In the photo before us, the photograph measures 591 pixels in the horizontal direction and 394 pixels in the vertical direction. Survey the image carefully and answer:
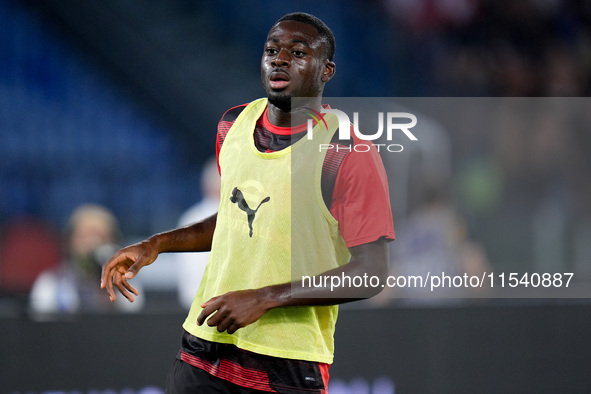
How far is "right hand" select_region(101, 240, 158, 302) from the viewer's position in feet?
8.00

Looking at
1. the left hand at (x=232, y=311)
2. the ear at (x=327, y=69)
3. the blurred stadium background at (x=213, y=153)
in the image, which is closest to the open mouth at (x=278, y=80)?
the ear at (x=327, y=69)

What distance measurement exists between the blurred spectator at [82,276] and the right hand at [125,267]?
2.03 meters

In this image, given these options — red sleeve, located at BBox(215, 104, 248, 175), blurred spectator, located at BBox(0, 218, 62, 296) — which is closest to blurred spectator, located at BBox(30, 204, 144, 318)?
blurred spectator, located at BBox(0, 218, 62, 296)

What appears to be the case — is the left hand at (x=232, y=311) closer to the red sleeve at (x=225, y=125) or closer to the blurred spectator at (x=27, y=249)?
the red sleeve at (x=225, y=125)

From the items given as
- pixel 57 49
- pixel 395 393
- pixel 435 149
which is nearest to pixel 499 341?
pixel 395 393

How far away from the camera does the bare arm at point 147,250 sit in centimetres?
246

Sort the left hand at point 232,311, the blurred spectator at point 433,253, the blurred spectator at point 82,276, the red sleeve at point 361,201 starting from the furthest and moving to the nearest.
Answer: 1. the blurred spectator at point 433,253
2. the blurred spectator at point 82,276
3. the red sleeve at point 361,201
4. the left hand at point 232,311

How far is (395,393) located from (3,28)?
5055 mm

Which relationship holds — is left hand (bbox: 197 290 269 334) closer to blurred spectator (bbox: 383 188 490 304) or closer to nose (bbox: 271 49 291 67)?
nose (bbox: 271 49 291 67)

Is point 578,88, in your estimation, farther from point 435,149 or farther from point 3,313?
point 3,313

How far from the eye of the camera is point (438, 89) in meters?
7.63

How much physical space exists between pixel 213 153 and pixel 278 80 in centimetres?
502

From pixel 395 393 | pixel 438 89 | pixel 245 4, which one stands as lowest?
pixel 395 393

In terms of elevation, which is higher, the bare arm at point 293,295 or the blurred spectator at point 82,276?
the blurred spectator at point 82,276
